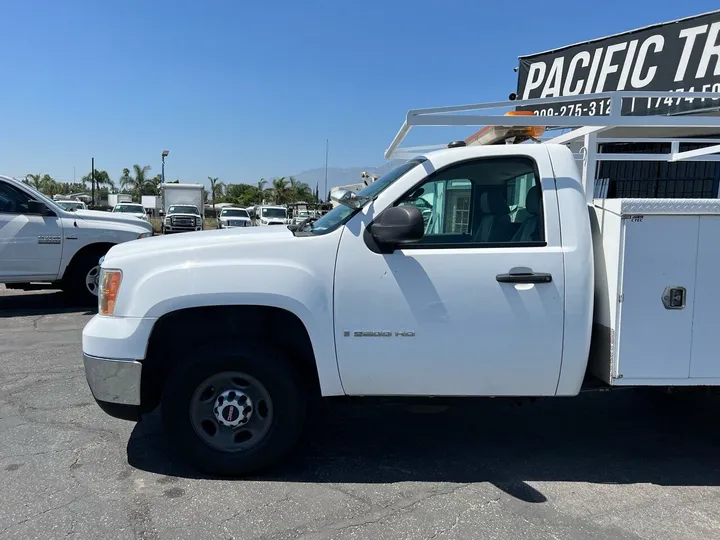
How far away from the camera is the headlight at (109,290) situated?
3.32 meters

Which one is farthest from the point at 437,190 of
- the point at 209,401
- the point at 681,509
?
the point at 681,509

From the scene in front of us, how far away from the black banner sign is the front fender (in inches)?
211

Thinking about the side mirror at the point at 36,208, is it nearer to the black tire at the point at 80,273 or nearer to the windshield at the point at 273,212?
the black tire at the point at 80,273

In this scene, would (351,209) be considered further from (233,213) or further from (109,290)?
(233,213)

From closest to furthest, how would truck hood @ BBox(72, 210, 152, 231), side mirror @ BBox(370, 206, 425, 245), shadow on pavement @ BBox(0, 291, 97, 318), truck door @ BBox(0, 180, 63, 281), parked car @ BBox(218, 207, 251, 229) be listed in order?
side mirror @ BBox(370, 206, 425, 245) < truck door @ BBox(0, 180, 63, 281) < shadow on pavement @ BBox(0, 291, 97, 318) < truck hood @ BBox(72, 210, 152, 231) < parked car @ BBox(218, 207, 251, 229)

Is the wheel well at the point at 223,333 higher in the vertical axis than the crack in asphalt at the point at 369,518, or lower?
higher

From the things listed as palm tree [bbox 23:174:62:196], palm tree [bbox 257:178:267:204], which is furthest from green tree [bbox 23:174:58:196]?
palm tree [bbox 257:178:267:204]

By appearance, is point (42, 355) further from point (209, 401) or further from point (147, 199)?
point (147, 199)

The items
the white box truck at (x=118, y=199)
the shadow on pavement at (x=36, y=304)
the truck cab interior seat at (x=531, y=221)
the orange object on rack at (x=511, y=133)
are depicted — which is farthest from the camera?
the white box truck at (x=118, y=199)

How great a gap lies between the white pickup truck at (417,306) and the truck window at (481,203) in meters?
0.01

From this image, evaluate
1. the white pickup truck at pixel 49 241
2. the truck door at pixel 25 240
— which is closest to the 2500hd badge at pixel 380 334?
the white pickup truck at pixel 49 241

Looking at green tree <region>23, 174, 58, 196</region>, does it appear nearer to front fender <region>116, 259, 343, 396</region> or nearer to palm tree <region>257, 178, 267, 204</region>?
palm tree <region>257, 178, 267, 204</region>

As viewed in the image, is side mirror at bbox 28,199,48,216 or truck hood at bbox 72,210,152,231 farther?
truck hood at bbox 72,210,152,231

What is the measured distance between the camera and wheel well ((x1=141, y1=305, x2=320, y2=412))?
11.0ft
